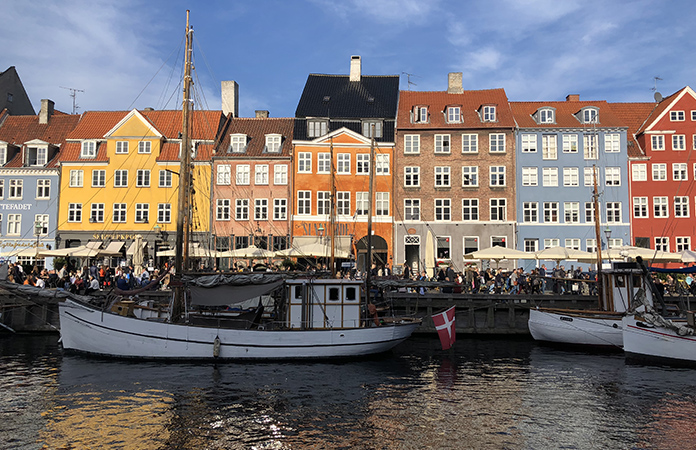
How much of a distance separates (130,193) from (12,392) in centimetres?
3033

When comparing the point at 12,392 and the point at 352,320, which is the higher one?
the point at 352,320

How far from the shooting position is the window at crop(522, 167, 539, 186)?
4462cm

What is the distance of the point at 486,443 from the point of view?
12.3 meters

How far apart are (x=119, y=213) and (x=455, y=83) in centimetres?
3080

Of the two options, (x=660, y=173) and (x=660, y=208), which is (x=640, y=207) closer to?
(x=660, y=208)

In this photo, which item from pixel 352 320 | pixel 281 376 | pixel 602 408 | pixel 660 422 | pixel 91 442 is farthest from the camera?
pixel 352 320

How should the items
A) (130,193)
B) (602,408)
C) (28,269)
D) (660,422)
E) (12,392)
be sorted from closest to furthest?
(660,422) → (602,408) → (12,392) → (28,269) → (130,193)

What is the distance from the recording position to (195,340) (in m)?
21.4

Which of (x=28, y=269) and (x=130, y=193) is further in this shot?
(x=130, y=193)

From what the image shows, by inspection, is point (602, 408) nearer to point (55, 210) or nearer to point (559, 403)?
point (559, 403)

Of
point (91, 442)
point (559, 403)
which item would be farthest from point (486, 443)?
point (91, 442)

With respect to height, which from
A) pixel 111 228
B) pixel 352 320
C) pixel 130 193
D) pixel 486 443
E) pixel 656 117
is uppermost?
pixel 656 117

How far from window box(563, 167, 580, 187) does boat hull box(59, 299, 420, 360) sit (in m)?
29.4

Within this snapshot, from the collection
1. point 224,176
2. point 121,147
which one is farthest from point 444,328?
point 121,147
